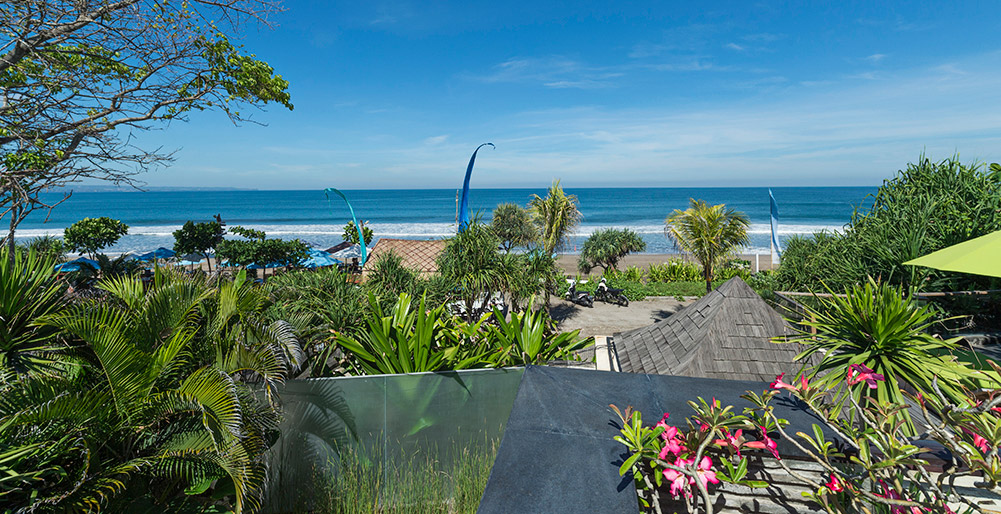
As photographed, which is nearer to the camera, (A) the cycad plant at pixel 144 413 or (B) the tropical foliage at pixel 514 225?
(A) the cycad plant at pixel 144 413

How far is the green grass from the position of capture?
452 cm

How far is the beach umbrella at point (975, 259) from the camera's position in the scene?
3418mm

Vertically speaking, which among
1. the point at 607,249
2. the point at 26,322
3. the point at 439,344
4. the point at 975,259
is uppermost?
the point at 975,259

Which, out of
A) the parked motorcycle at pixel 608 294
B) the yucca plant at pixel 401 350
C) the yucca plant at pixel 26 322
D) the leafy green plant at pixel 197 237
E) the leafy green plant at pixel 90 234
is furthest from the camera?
the leafy green plant at pixel 197 237

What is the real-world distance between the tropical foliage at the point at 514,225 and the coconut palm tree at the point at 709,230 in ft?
39.6

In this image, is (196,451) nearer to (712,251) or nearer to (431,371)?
(431,371)

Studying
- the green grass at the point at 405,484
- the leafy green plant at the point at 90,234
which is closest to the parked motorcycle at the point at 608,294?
the green grass at the point at 405,484

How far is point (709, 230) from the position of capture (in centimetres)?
1463

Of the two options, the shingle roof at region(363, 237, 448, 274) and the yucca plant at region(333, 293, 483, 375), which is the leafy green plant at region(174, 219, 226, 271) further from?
the yucca plant at region(333, 293, 483, 375)

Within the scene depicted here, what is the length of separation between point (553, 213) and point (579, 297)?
4486 mm

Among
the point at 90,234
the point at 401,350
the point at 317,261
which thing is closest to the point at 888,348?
the point at 401,350

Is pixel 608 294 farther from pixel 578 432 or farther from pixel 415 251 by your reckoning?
pixel 578 432

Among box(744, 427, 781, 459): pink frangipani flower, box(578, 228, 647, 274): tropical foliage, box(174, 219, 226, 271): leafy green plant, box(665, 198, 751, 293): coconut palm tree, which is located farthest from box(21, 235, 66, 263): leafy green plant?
box(578, 228, 647, 274): tropical foliage

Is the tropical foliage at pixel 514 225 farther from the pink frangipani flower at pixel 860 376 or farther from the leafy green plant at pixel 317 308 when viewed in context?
the pink frangipani flower at pixel 860 376
